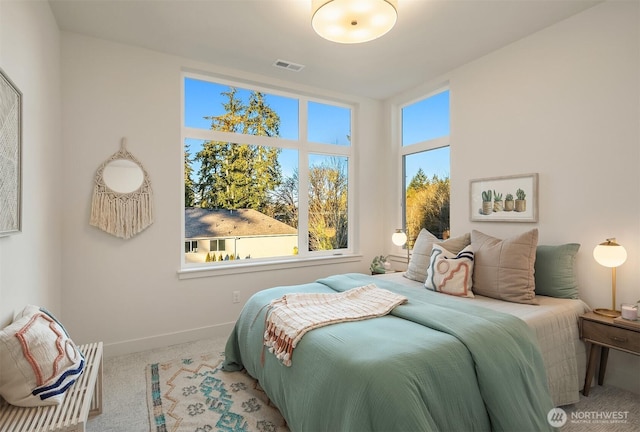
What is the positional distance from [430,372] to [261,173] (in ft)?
9.20

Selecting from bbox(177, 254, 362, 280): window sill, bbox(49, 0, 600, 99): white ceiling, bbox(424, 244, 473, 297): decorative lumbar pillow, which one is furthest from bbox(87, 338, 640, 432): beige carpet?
bbox(49, 0, 600, 99): white ceiling

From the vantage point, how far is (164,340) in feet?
9.96

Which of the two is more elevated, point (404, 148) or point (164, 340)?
point (404, 148)

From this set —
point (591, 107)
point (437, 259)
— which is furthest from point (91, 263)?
point (591, 107)

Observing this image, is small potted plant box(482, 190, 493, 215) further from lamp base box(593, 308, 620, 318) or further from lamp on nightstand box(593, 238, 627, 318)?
lamp base box(593, 308, 620, 318)

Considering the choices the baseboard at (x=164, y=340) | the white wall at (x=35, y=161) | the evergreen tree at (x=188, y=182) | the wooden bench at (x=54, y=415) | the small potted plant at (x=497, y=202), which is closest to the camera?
the wooden bench at (x=54, y=415)

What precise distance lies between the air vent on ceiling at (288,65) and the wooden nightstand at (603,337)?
3120 millimetres

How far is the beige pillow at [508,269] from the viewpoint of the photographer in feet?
7.57

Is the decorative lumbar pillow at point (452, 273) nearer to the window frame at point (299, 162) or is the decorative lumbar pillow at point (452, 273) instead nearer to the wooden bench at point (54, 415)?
the window frame at point (299, 162)

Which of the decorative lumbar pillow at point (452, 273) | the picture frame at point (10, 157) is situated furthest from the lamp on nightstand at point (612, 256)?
the picture frame at point (10, 157)

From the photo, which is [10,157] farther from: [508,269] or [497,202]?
[497,202]

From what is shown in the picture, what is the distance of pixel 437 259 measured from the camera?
8.83 feet

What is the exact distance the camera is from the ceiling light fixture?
191 centimetres

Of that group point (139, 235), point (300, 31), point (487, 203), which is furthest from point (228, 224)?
point (487, 203)
